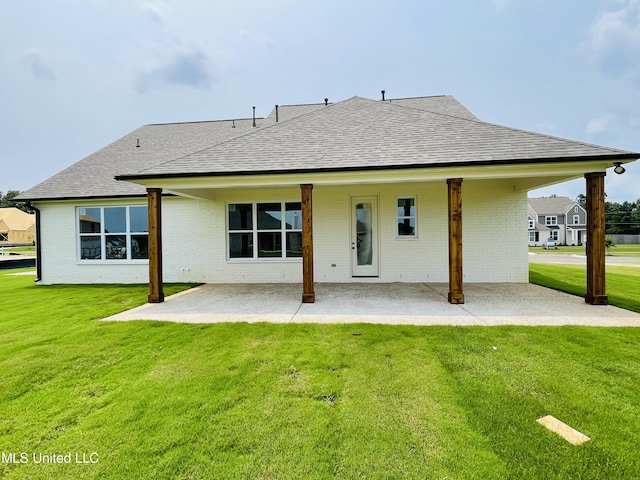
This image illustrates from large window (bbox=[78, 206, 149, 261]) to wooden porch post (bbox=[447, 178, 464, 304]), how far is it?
966 cm

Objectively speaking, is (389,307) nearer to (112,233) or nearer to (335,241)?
(335,241)

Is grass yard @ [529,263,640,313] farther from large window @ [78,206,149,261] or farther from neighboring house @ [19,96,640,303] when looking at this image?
large window @ [78,206,149,261]

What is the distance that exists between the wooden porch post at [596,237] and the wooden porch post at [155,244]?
31.6 ft

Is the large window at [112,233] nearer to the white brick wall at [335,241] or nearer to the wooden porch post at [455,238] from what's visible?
the white brick wall at [335,241]

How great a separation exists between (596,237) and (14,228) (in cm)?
5619

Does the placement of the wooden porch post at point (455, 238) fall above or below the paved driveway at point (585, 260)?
above

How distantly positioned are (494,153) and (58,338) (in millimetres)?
8892

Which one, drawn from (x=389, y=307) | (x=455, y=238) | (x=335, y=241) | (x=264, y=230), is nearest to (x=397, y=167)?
(x=455, y=238)

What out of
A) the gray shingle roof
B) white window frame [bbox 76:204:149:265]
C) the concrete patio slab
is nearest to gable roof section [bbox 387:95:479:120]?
the gray shingle roof

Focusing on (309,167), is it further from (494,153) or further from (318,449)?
(318,449)

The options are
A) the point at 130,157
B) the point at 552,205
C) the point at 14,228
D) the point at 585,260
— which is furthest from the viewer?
the point at 552,205

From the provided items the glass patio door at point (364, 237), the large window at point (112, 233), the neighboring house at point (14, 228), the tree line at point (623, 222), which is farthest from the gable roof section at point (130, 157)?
the tree line at point (623, 222)

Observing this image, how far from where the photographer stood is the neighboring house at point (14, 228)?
125 feet

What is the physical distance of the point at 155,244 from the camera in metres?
7.05
